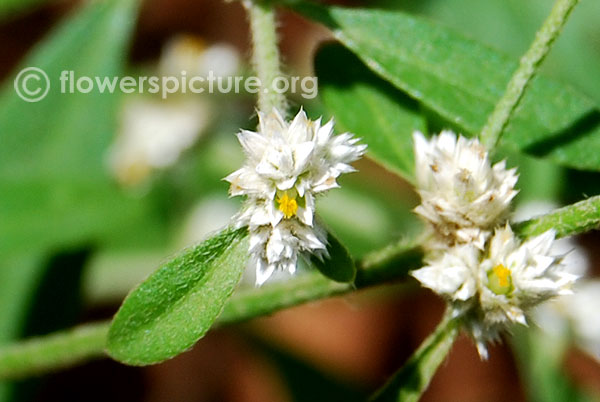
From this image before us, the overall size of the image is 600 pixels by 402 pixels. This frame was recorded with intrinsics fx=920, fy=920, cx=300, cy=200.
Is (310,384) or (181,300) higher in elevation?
(181,300)

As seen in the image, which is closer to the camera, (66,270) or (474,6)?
(66,270)

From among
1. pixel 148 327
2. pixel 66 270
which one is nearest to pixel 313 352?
pixel 66 270

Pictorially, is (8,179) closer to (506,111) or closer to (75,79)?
(75,79)

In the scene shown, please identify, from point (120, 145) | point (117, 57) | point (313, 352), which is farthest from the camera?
point (313, 352)

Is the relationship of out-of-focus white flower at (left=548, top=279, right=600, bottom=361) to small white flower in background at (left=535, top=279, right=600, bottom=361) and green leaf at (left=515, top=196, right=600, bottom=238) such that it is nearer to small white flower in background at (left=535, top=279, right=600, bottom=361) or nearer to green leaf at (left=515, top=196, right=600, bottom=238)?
small white flower in background at (left=535, top=279, right=600, bottom=361)

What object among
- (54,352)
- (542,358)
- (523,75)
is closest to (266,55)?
(523,75)

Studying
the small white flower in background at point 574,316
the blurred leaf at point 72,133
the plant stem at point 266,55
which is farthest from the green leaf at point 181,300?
the small white flower in background at point 574,316

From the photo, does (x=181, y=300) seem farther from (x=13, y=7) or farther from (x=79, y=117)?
(x=13, y=7)
